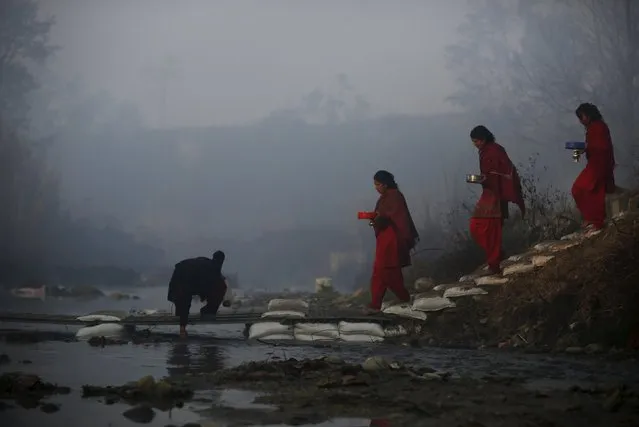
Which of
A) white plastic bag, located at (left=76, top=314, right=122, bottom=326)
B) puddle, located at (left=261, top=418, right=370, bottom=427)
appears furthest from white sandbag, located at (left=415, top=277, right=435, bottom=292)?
puddle, located at (left=261, top=418, right=370, bottom=427)

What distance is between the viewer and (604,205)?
5105 mm

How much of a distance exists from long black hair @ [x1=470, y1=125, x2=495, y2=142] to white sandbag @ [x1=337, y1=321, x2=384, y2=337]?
57.3 inches

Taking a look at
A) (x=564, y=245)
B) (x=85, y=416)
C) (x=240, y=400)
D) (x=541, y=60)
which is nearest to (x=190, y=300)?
(x=240, y=400)

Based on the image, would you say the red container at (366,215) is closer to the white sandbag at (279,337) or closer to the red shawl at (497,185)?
the red shawl at (497,185)

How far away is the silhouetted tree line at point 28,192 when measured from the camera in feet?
17.5

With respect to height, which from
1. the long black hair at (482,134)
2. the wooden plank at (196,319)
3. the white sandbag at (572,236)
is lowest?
the wooden plank at (196,319)

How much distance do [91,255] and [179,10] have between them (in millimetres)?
1797

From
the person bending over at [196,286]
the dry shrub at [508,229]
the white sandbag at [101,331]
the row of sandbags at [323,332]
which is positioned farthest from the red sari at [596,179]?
the white sandbag at [101,331]

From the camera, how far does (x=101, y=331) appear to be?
4.92 metres

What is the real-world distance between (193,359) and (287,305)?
3.41 feet

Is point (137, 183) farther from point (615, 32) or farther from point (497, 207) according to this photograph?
point (615, 32)

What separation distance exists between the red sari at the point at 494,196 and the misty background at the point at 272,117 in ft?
0.39

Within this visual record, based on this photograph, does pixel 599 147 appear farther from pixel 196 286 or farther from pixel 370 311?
pixel 196 286

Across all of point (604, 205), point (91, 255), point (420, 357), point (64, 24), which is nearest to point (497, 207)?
point (604, 205)
